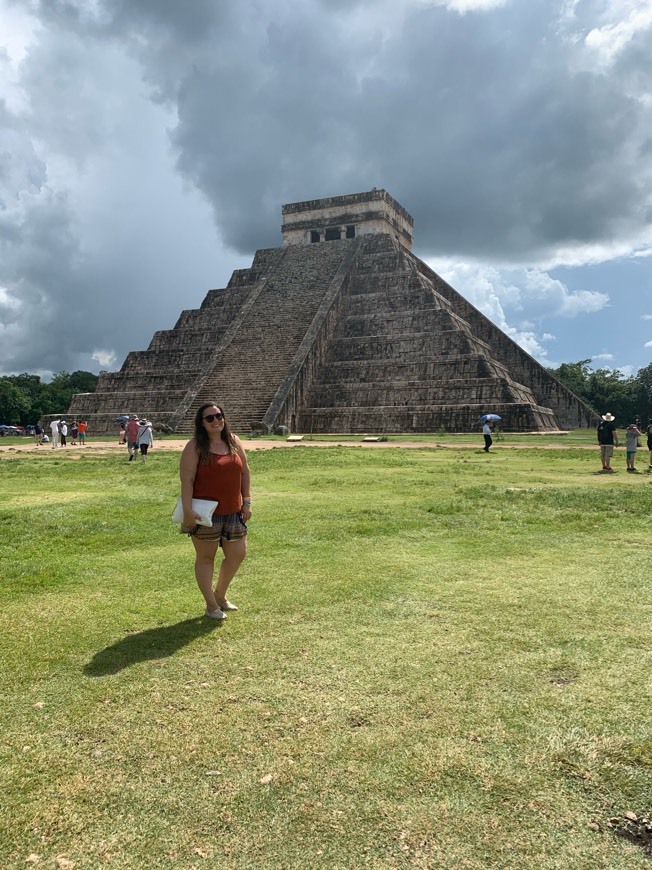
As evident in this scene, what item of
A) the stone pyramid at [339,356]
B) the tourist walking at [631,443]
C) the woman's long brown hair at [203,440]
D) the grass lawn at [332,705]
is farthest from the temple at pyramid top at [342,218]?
the woman's long brown hair at [203,440]

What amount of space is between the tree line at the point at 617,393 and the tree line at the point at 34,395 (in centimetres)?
4316

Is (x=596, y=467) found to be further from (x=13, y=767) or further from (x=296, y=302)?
(x=296, y=302)

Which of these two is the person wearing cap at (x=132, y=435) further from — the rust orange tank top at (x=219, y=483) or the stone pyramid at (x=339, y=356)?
the rust orange tank top at (x=219, y=483)

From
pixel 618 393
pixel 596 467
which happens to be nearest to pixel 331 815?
pixel 596 467

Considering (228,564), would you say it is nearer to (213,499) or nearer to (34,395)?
(213,499)


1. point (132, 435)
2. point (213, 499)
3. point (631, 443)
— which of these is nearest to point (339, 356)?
point (132, 435)

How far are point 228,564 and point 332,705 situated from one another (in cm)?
161

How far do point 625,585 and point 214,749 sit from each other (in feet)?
11.5

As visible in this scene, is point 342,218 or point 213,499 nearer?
point 213,499

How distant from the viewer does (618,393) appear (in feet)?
178

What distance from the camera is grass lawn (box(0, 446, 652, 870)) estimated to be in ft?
7.54

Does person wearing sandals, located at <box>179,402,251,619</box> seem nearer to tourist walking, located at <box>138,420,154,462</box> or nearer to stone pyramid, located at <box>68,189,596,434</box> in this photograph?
tourist walking, located at <box>138,420,154,462</box>

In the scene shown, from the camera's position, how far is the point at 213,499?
4.49 metres

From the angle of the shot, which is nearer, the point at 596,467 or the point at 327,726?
the point at 327,726
